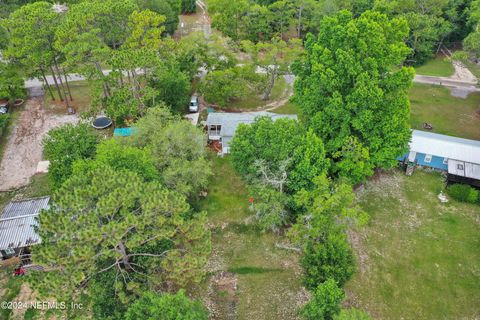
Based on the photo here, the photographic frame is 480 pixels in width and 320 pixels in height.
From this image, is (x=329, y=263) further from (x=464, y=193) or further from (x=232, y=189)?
(x=464, y=193)

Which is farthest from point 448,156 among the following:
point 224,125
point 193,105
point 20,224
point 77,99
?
point 77,99

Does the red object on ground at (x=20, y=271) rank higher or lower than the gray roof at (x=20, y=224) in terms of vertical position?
lower

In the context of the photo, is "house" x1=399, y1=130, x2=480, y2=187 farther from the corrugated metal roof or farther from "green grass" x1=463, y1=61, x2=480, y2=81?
"green grass" x1=463, y1=61, x2=480, y2=81

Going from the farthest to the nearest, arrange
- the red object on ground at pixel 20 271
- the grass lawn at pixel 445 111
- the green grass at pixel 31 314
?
the grass lawn at pixel 445 111 → the red object on ground at pixel 20 271 → the green grass at pixel 31 314

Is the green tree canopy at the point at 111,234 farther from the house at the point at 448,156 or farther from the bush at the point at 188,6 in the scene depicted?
the bush at the point at 188,6

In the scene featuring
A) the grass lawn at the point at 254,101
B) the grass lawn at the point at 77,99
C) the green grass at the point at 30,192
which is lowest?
the grass lawn at the point at 77,99

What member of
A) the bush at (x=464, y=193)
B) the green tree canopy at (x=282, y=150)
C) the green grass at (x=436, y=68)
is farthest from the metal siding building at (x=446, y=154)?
the green grass at (x=436, y=68)
